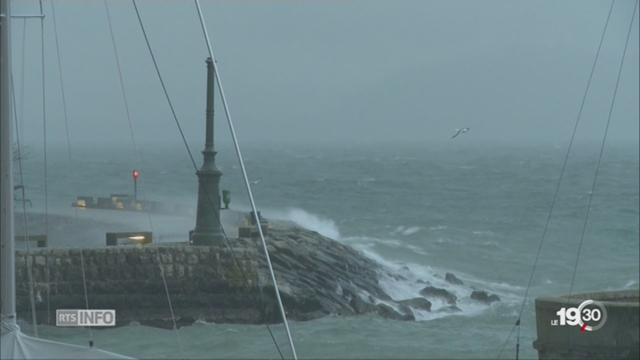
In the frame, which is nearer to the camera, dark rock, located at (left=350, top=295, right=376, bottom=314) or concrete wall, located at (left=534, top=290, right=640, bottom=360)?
concrete wall, located at (left=534, top=290, right=640, bottom=360)

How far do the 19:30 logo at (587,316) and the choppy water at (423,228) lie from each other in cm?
1023

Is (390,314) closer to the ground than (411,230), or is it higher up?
closer to the ground

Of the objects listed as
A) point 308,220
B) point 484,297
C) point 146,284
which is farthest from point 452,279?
point 308,220

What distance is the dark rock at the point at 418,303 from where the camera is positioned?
3447 centimetres

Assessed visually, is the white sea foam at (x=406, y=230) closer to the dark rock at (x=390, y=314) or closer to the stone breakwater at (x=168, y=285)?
the dark rock at (x=390, y=314)

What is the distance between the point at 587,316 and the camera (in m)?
16.5

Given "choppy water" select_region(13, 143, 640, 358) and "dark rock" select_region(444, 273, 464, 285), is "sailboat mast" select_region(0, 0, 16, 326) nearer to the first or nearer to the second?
"choppy water" select_region(13, 143, 640, 358)

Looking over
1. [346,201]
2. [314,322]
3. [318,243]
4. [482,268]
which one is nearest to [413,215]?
[346,201]

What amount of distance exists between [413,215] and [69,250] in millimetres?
50838

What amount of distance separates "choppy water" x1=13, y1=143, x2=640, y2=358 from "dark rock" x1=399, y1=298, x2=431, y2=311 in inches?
38.4

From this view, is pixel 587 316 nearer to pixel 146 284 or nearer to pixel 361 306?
pixel 146 284

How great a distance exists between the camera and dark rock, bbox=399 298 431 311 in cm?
3447

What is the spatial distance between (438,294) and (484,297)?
3.97ft

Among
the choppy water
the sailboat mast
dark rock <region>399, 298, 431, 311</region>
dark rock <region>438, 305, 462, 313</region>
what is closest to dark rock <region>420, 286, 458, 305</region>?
the choppy water
